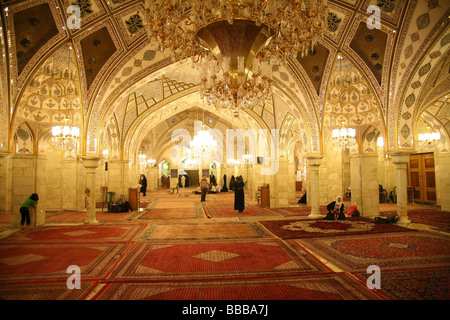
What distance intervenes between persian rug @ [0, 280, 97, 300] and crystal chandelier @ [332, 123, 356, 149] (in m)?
7.68

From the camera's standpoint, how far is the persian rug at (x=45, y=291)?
2859 millimetres

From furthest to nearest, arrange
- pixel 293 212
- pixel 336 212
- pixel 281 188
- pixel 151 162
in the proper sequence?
pixel 151 162, pixel 281 188, pixel 293 212, pixel 336 212

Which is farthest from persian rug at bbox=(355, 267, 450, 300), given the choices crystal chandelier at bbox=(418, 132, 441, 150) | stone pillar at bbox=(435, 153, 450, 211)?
crystal chandelier at bbox=(418, 132, 441, 150)

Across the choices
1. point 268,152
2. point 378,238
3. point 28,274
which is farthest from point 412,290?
point 268,152

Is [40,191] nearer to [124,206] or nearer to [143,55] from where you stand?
[124,206]

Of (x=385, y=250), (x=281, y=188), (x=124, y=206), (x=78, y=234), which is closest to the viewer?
(x=385, y=250)

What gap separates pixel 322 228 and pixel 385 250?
1967 mm

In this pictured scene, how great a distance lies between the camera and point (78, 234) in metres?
6.02

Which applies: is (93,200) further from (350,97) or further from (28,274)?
(350,97)

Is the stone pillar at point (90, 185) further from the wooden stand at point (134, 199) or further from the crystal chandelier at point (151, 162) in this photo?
the crystal chandelier at point (151, 162)

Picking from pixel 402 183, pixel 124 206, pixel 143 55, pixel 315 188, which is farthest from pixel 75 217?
pixel 402 183

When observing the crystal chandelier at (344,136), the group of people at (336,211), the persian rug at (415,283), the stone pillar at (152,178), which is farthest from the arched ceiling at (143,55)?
the stone pillar at (152,178)

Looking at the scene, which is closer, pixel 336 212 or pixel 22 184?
pixel 22 184

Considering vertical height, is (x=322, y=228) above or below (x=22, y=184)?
below
